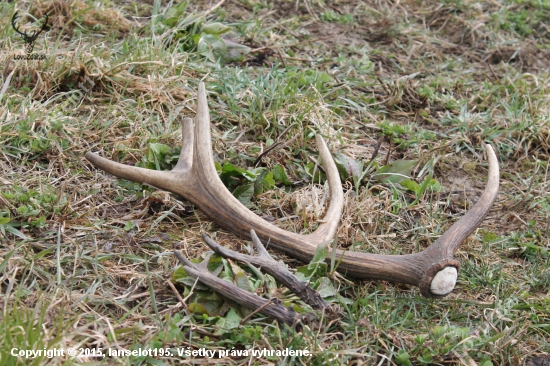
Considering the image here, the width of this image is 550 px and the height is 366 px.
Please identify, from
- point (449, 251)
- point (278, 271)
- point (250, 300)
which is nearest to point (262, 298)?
point (250, 300)

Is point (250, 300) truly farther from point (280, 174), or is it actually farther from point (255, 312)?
point (280, 174)

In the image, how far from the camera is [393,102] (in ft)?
15.0

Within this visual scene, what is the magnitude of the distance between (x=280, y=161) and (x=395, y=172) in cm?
64

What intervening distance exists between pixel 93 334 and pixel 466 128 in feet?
9.23

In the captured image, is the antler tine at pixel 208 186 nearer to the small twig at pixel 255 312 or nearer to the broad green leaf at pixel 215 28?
the small twig at pixel 255 312

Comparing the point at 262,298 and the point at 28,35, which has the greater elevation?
the point at 28,35

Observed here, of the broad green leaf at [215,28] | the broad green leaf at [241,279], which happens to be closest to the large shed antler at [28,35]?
the broad green leaf at [215,28]

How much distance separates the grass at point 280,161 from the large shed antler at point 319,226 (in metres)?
0.11

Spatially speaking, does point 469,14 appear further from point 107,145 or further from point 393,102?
point 107,145

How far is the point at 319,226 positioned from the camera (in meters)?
3.12

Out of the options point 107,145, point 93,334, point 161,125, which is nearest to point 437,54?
point 161,125

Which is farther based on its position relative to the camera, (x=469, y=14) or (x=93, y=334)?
(x=469, y=14)

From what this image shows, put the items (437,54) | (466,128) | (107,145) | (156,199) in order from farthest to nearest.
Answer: (437,54) → (466,128) → (107,145) → (156,199)

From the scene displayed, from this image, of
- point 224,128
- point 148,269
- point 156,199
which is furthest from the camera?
point 224,128
